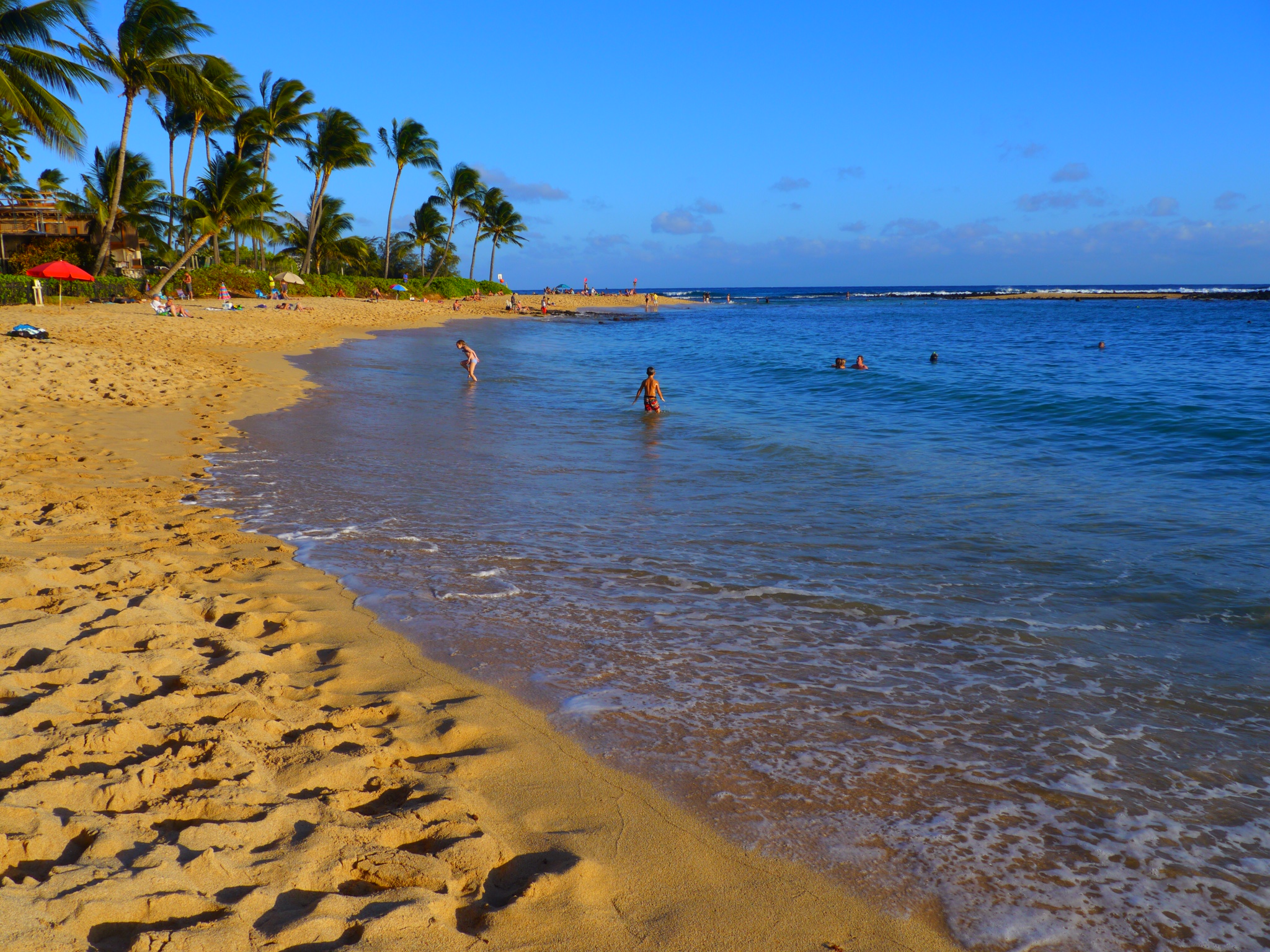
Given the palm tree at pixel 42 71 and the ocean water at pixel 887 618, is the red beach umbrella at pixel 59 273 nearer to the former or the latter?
the palm tree at pixel 42 71

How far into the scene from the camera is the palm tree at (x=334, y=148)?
4647 cm

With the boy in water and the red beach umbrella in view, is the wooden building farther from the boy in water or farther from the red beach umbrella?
the boy in water

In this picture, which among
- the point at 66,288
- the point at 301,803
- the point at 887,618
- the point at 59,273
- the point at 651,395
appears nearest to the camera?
the point at 301,803

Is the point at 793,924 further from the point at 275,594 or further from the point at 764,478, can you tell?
the point at 764,478

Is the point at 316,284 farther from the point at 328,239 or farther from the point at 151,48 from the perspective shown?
the point at 151,48

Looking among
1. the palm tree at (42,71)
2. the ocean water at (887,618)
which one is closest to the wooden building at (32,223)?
the palm tree at (42,71)

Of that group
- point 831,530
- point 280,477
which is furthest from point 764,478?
point 280,477

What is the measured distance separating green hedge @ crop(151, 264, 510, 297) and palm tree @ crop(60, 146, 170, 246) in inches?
182

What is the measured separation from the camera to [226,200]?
33.5 metres

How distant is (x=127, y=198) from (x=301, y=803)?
4832 centimetres

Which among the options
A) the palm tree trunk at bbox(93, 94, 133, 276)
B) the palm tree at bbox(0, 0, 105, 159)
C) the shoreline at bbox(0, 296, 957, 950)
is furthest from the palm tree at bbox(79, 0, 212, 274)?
the shoreline at bbox(0, 296, 957, 950)

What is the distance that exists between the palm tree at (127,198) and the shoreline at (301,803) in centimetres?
4136

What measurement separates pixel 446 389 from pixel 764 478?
1028 cm

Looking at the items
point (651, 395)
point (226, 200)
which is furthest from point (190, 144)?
point (651, 395)
